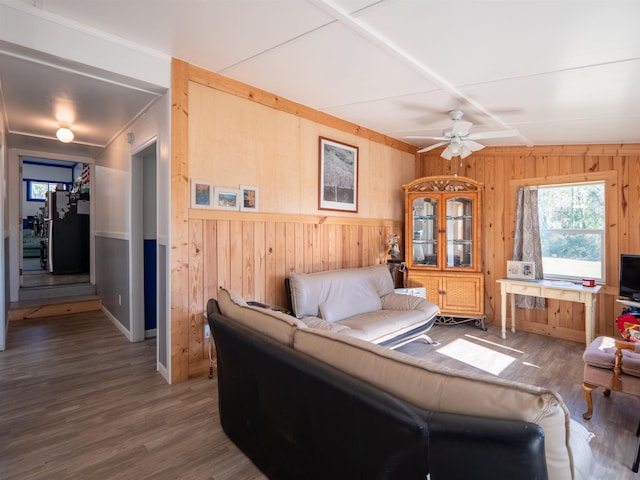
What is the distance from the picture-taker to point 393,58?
8.28 feet

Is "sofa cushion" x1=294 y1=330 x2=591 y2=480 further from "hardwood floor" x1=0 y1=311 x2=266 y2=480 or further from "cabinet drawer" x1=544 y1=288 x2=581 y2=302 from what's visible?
"cabinet drawer" x1=544 y1=288 x2=581 y2=302

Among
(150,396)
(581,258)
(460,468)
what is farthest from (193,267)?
(581,258)

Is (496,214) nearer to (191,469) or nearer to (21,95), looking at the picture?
(191,469)

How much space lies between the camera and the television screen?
344 centimetres

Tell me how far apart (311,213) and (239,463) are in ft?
8.32

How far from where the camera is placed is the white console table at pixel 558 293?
11.7 feet

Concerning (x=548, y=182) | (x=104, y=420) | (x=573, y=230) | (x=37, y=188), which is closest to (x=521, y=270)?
(x=573, y=230)

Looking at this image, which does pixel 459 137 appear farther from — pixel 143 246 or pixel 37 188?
pixel 37 188

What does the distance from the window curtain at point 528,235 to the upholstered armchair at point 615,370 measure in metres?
2.16

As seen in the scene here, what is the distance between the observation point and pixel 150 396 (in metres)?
2.61

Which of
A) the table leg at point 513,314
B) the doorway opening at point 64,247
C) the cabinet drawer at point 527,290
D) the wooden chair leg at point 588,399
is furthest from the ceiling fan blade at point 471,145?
the doorway opening at point 64,247

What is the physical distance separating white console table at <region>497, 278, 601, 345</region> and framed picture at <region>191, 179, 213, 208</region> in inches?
142

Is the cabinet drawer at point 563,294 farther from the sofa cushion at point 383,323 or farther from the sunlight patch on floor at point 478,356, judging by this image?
the sofa cushion at point 383,323

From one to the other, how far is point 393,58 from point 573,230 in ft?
11.0
